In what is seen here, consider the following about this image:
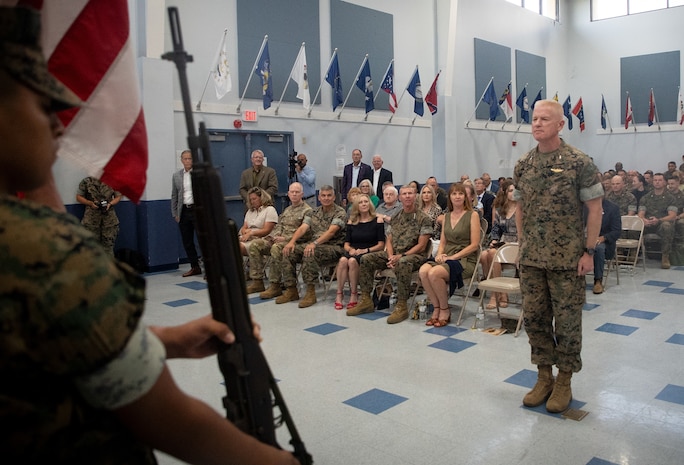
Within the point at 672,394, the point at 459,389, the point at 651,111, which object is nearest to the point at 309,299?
the point at 459,389

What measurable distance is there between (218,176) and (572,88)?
17724 mm

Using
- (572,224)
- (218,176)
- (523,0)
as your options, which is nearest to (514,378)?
(572,224)

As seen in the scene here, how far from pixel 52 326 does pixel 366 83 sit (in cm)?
971

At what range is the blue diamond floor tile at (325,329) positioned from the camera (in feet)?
15.7

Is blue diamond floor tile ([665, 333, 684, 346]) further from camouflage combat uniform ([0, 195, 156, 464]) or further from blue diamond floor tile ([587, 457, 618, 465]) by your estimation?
camouflage combat uniform ([0, 195, 156, 464])

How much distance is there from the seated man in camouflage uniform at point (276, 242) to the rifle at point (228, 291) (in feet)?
17.4

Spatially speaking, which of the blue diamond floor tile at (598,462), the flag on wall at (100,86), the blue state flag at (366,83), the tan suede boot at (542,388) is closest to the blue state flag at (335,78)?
the blue state flag at (366,83)

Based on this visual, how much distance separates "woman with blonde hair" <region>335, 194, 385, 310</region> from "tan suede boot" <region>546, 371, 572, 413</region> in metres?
2.77

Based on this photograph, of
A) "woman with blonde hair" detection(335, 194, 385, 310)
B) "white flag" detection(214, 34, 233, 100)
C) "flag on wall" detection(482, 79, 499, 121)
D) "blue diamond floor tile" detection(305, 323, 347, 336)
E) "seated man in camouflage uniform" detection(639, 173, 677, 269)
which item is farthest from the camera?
"flag on wall" detection(482, 79, 499, 121)

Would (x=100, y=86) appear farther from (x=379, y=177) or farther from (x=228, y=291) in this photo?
(x=379, y=177)

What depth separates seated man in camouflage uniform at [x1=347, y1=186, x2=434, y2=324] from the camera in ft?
17.1

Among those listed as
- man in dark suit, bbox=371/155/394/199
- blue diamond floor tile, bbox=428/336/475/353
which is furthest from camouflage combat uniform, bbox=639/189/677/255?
blue diamond floor tile, bbox=428/336/475/353

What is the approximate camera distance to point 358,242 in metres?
5.78

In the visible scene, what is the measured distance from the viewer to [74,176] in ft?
24.3
